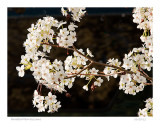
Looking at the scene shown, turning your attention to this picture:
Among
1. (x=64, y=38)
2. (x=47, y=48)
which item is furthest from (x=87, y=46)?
(x=64, y=38)

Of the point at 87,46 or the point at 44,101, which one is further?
the point at 87,46

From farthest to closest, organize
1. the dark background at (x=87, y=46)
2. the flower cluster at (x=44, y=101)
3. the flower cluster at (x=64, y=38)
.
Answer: the dark background at (x=87, y=46) < the flower cluster at (x=44, y=101) < the flower cluster at (x=64, y=38)

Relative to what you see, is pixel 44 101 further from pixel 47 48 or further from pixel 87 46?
pixel 87 46

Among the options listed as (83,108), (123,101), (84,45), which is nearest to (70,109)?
(83,108)

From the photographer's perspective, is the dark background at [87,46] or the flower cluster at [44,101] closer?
the flower cluster at [44,101]

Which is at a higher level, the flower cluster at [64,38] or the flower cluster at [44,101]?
the flower cluster at [64,38]

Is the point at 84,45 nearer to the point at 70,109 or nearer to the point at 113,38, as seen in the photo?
the point at 113,38

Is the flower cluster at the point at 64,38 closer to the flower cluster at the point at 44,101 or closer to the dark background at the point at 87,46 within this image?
the flower cluster at the point at 44,101

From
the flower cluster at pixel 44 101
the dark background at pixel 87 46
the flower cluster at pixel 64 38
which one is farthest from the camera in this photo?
the dark background at pixel 87 46

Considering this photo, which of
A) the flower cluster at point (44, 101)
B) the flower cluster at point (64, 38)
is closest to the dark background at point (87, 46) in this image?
the flower cluster at point (44, 101)
